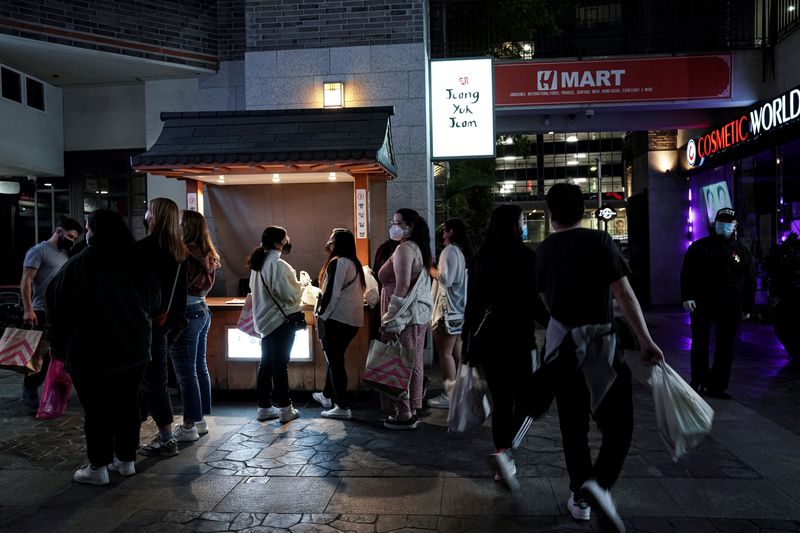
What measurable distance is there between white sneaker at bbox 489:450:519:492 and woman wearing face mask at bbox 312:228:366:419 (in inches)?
89.9

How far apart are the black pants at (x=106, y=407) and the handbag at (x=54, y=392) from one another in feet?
7.12

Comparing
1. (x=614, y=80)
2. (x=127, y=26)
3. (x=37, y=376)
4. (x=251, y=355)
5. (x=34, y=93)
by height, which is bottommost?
(x=37, y=376)

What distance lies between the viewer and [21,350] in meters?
6.32

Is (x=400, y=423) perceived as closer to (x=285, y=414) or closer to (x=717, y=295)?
(x=285, y=414)

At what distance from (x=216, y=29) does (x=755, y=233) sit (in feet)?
36.6

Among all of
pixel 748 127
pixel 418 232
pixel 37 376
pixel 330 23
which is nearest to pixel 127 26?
pixel 330 23

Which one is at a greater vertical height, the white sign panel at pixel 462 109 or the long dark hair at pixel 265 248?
the white sign panel at pixel 462 109

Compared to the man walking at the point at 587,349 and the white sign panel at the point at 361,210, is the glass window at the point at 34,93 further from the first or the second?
the man walking at the point at 587,349

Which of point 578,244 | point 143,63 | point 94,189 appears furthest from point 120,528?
point 94,189

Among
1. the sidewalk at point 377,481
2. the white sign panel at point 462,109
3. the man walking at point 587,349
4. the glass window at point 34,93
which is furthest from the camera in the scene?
the glass window at point 34,93

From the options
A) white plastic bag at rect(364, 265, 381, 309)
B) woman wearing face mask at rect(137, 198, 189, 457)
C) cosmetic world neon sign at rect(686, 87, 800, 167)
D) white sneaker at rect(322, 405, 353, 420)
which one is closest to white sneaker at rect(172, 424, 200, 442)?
woman wearing face mask at rect(137, 198, 189, 457)

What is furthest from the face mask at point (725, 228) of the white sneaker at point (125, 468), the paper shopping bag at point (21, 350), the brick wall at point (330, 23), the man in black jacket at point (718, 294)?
the paper shopping bag at point (21, 350)

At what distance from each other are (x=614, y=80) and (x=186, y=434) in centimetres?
1065

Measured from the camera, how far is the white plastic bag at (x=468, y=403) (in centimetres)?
440
